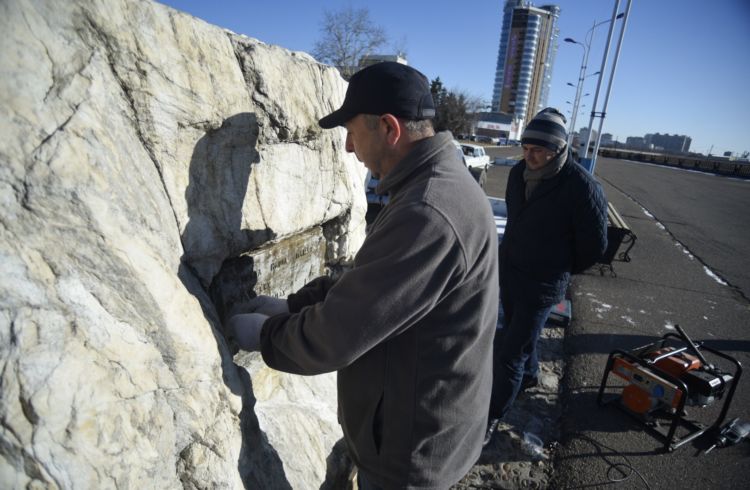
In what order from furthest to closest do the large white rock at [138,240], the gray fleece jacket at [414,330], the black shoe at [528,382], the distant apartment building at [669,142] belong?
the distant apartment building at [669,142], the black shoe at [528,382], the gray fleece jacket at [414,330], the large white rock at [138,240]

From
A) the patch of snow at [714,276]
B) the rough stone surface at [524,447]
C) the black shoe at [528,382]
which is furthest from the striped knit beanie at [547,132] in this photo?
the patch of snow at [714,276]

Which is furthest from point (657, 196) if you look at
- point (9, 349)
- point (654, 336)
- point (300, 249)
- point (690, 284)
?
point (9, 349)

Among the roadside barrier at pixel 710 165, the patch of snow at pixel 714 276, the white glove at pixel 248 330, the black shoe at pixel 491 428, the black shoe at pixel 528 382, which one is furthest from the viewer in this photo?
the roadside barrier at pixel 710 165

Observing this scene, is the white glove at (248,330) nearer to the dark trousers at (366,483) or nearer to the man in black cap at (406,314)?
the man in black cap at (406,314)

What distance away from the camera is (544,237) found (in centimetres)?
284

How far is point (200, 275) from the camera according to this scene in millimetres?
1503

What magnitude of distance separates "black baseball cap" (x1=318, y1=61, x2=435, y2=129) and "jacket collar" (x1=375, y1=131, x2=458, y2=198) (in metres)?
0.10

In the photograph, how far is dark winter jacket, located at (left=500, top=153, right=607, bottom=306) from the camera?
108 inches

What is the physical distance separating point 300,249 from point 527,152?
6.04 feet

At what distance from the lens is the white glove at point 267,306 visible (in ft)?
5.26

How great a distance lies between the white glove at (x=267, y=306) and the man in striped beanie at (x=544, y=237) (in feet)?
6.23

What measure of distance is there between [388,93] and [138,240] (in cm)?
86

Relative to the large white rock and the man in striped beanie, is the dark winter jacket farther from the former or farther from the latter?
the large white rock

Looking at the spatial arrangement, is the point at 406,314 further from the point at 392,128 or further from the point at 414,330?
the point at 392,128
